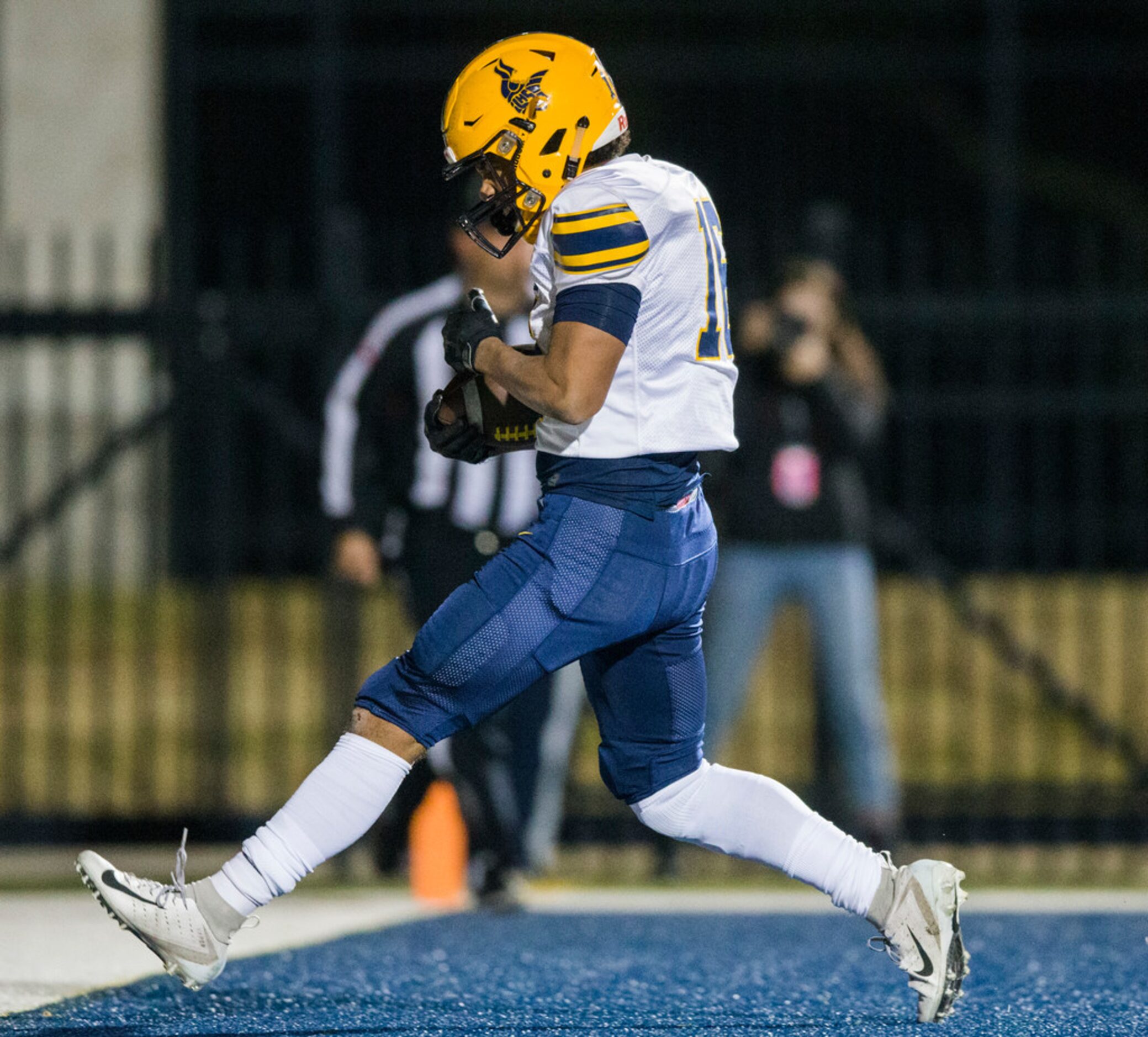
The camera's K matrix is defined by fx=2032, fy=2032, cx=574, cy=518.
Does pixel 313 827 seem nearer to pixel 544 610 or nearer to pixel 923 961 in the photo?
pixel 544 610

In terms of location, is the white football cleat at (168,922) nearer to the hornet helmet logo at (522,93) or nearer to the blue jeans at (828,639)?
the hornet helmet logo at (522,93)

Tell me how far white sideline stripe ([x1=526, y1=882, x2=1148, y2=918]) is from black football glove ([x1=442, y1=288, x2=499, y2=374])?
111 inches

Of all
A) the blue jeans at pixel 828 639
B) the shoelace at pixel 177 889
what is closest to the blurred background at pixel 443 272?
the blue jeans at pixel 828 639

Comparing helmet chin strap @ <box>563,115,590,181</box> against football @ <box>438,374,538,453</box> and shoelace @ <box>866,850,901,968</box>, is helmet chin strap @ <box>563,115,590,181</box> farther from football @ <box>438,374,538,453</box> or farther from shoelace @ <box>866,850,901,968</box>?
shoelace @ <box>866,850,901,968</box>

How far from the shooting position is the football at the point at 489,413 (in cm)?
426

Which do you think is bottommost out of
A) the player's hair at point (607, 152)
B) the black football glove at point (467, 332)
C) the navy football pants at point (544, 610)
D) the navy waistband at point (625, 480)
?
the navy football pants at point (544, 610)

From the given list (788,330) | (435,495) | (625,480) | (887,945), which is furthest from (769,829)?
(788,330)

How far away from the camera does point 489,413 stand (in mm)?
4262

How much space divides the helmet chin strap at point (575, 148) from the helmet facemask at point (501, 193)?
7cm

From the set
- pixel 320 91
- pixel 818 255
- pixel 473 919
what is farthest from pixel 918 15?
pixel 473 919

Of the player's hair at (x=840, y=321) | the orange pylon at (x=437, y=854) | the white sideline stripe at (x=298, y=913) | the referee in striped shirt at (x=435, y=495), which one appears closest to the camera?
the white sideline stripe at (x=298, y=913)

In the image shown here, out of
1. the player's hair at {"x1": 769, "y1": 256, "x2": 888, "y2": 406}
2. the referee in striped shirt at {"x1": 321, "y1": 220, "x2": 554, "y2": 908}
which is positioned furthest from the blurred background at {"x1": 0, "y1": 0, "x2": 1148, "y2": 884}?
the referee in striped shirt at {"x1": 321, "y1": 220, "x2": 554, "y2": 908}

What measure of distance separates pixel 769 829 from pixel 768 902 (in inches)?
107

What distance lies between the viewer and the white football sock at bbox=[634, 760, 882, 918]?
4.32 m
